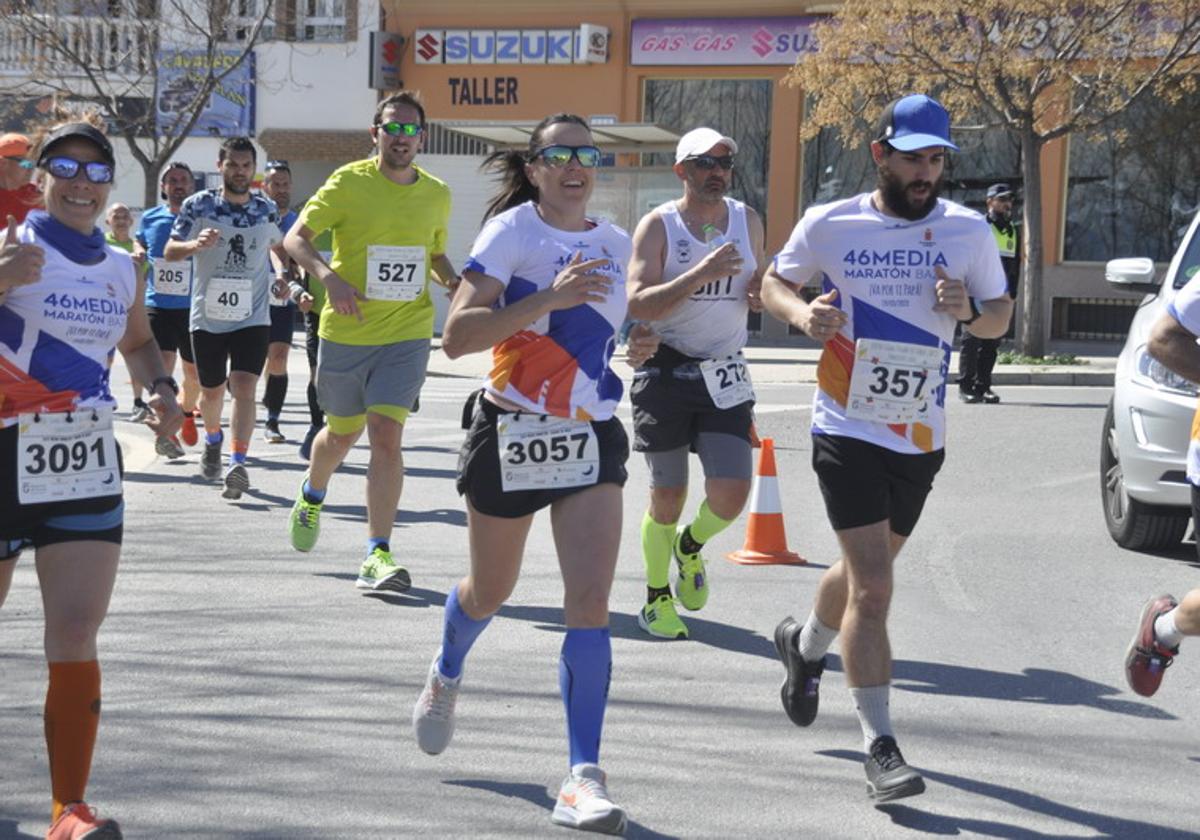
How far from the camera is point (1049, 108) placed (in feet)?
74.5

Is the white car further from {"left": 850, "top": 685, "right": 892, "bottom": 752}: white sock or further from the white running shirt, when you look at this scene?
{"left": 850, "top": 685, "right": 892, "bottom": 752}: white sock

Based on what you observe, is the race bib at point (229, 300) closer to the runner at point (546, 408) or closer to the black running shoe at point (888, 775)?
the runner at point (546, 408)

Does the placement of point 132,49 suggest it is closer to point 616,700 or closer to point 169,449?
point 169,449

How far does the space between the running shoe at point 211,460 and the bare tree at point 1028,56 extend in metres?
12.4

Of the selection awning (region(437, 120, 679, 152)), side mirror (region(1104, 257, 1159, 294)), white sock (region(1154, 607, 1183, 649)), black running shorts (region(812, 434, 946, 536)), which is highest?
awning (region(437, 120, 679, 152))

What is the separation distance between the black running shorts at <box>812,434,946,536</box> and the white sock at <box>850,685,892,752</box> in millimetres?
483

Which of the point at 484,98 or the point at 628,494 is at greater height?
the point at 484,98

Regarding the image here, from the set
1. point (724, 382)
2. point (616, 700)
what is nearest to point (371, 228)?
point (724, 382)

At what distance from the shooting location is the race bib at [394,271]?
27.6ft

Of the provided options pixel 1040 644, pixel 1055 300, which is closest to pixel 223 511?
pixel 1040 644

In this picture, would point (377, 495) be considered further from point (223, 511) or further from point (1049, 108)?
point (1049, 108)

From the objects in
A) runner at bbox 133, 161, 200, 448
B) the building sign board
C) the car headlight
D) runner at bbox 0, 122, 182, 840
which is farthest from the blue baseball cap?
the building sign board

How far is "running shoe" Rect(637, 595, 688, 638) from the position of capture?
7434 mm

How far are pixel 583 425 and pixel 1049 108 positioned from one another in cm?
1866
